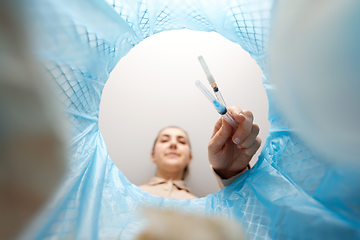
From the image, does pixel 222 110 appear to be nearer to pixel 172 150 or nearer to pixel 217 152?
pixel 217 152

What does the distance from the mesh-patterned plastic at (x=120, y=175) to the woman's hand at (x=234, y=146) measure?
5 cm

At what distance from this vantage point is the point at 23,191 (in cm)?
31

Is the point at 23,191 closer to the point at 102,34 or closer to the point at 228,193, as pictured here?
the point at 102,34

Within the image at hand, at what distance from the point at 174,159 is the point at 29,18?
896 millimetres

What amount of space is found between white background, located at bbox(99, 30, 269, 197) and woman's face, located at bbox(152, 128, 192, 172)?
0.09 meters

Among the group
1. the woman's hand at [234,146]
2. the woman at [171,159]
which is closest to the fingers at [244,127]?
the woman's hand at [234,146]

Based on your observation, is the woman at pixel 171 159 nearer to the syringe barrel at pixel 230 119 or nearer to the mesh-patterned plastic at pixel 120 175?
the mesh-patterned plastic at pixel 120 175

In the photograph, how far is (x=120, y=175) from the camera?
0.76 meters

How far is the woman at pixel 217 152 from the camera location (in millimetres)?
602

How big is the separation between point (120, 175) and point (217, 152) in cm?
35

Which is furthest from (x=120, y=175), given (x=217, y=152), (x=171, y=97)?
(x=171, y=97)

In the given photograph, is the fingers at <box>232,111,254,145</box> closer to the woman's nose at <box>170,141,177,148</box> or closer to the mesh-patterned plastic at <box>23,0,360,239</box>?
the mesh-patterned plastic at <box>23,0,360,239</box>

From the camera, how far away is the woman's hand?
58 centimetres

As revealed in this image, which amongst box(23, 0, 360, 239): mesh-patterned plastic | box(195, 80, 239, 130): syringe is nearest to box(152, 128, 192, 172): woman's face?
box(23, 0, 360, 239): mesh-patterned plastic
